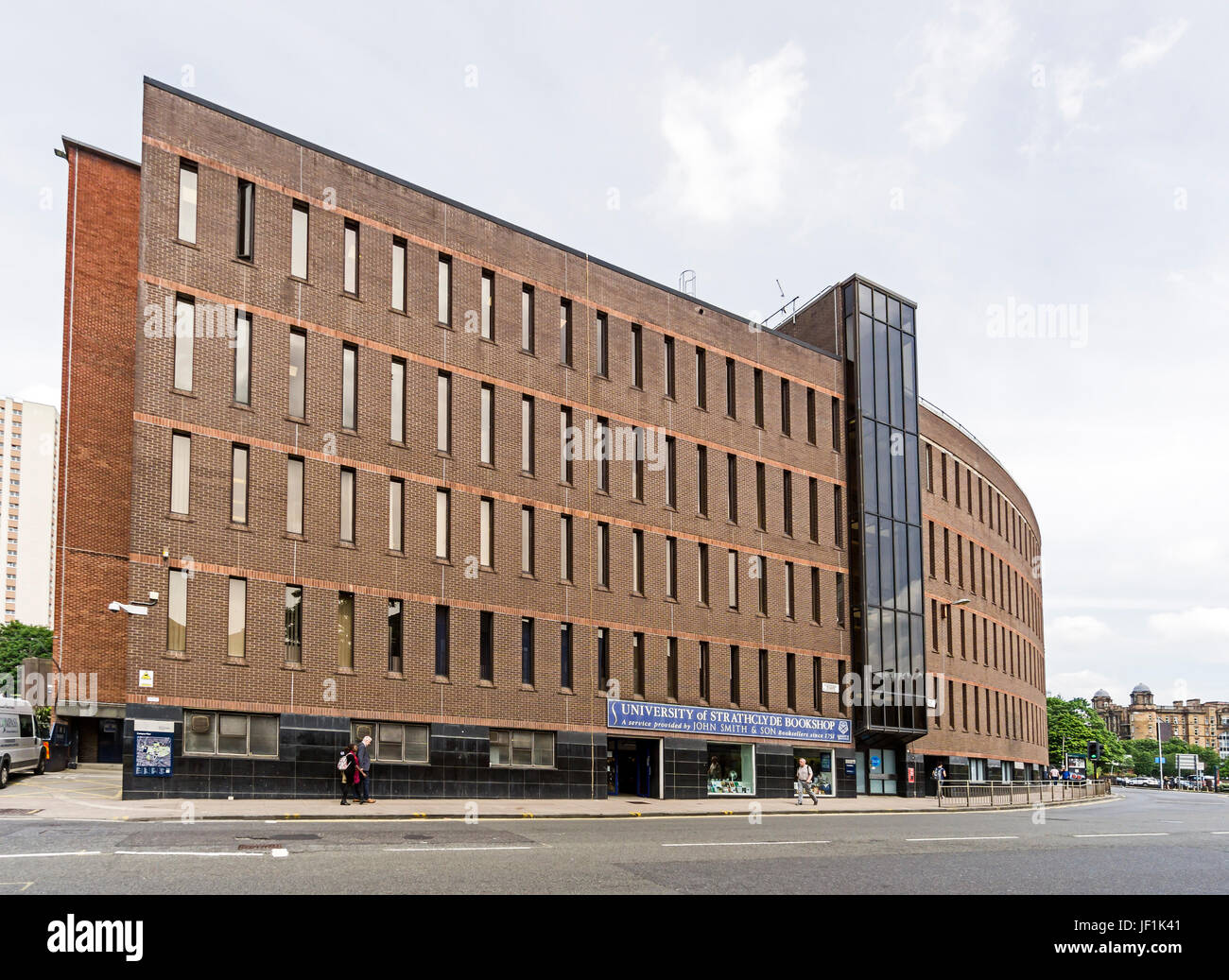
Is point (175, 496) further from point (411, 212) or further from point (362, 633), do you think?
point (411, 212)

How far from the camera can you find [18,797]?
25.5m

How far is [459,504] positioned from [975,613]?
37911 mm

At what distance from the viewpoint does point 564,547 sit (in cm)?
3822

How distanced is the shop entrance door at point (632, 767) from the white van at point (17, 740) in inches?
710

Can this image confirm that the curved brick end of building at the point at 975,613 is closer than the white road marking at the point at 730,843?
No

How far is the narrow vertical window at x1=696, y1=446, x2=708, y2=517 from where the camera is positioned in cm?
4278

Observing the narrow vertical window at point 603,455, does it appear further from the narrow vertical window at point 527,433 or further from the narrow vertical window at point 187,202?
the narrow vertical window at point 187,202

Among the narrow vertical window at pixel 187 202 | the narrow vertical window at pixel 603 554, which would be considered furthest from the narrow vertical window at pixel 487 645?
the narrow vertical window at pixel 187 202

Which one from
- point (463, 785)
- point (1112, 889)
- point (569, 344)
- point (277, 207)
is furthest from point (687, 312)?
point (1112, 889)

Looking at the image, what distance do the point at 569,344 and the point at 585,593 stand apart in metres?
8.66

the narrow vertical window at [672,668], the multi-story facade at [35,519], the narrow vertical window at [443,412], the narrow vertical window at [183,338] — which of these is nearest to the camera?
the narrow vertical window at [183,338]

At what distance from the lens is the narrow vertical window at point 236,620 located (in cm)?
3005

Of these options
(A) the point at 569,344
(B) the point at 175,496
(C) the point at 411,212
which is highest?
(C) the point at 411,212

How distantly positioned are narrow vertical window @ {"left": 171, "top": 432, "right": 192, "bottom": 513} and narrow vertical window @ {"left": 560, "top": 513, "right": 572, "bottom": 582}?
12613mm
